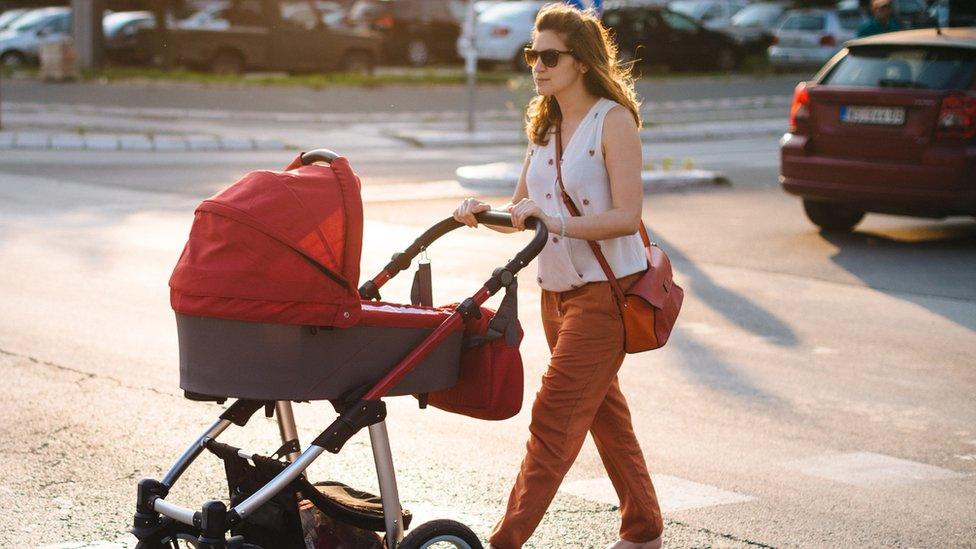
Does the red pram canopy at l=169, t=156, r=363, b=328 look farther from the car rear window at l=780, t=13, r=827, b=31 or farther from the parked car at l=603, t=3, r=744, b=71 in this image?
the car rear window at l=780, t=13, r=827, b=31

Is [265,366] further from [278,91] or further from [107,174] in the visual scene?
[278,91]

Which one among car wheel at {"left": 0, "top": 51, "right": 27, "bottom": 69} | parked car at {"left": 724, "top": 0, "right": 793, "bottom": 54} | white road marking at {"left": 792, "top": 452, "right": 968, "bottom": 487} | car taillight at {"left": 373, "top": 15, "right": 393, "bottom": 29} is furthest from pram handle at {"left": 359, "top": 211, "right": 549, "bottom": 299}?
parked car at {"left": 724, "top": 0, "right": 793, "bottom": 54}

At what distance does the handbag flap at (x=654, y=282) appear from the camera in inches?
173

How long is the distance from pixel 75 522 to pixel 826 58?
29.3 meters

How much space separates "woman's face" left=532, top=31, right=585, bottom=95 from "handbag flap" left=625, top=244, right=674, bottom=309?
1.94 ft

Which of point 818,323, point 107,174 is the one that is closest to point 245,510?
point 818,323

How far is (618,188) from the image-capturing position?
431cm

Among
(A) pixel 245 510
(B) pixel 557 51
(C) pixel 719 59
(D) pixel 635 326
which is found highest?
(B) pixel 557 51

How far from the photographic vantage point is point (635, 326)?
4.38 m

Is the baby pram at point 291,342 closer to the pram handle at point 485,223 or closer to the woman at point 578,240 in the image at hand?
the pram handle at point 485,223

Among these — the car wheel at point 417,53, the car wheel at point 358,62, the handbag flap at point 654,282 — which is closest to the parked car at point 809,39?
the car wheel at point 417,53

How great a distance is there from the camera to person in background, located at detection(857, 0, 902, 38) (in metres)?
15.1

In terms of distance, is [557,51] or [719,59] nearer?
[557,51]

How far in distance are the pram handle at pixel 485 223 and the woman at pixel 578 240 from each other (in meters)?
0.04
